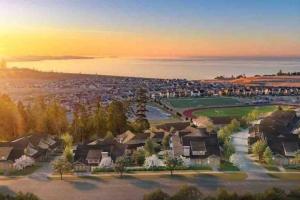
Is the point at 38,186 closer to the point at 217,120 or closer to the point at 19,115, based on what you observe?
the point at 19,115

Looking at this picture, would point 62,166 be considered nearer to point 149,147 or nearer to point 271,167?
point 149,147

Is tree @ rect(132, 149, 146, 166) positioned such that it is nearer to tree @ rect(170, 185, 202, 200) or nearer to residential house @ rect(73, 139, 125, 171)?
residential house @ rect(73, 139, 125, 171)

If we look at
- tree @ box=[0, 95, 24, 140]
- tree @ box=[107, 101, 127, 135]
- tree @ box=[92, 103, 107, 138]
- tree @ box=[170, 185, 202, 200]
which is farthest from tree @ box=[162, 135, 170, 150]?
tree @ box=[170, 185, 202, 200]

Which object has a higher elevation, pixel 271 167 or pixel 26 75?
pixel 26 75

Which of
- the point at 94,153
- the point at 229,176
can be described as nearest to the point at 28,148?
the point at 94,153

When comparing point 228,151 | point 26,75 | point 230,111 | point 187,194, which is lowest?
point 230,111

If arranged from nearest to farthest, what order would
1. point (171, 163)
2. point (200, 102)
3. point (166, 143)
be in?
point (171, 163) → point (166, 143) → point (200, 102)
